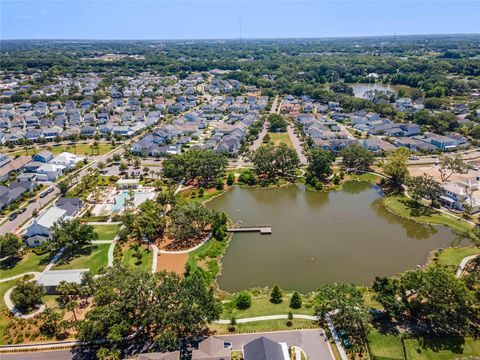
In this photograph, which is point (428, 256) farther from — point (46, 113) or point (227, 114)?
point (46, 113)

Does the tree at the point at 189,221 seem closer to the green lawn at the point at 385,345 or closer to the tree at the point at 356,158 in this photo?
the green lawn at the point at 385,345

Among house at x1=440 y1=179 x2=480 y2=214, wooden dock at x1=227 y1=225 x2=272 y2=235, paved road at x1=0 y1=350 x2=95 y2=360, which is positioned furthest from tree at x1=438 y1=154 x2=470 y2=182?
paved road at x1=0 y1=350 x2=95 y2=360

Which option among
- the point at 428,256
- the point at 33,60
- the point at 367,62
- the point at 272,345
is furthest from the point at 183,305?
the point at 33,60

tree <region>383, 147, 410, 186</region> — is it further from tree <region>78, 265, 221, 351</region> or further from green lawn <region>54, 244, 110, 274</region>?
green lawn <region>54, 244, 110, 274</region>

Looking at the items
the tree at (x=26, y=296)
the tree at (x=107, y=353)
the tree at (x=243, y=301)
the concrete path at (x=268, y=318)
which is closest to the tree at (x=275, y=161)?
the tree at (x=243, y=301)

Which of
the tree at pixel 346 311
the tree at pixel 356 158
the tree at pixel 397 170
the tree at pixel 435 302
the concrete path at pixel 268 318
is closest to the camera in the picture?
the tree at pixel 346 311

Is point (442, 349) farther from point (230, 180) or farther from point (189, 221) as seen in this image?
point (230, 180)
